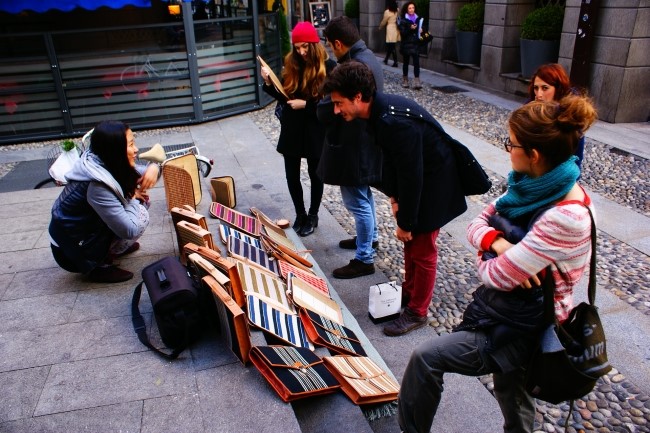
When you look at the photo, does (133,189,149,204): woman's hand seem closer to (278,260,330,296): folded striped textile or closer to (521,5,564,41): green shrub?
Result: (278,260,330,296): folded striped textile

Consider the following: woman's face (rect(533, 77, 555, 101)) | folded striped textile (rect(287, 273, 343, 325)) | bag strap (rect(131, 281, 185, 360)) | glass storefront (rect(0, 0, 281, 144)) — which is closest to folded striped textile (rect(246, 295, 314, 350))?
folded striped textile (rect(287, 273, 343, 325))

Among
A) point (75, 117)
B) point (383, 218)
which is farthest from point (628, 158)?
point (75, 117)

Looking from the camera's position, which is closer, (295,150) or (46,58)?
(295,150)

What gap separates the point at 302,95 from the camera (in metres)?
4.36

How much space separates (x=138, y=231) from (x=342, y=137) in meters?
1.54

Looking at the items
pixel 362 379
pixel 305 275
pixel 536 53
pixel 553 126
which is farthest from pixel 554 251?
pixel 536 53

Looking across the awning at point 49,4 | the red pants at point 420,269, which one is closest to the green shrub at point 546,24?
the awning at point 49,4

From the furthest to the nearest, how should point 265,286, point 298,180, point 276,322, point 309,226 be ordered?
point 309,226 → point 298,180 → point 265,286 → point 276,322

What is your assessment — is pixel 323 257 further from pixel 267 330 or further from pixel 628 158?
pixel 628 158

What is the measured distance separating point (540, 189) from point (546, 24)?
31.6ft

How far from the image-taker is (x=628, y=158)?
22.6 ft

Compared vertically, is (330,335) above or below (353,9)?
below

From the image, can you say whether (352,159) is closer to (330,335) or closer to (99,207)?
(330,335)

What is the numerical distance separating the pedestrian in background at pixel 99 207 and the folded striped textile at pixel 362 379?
1689mm
